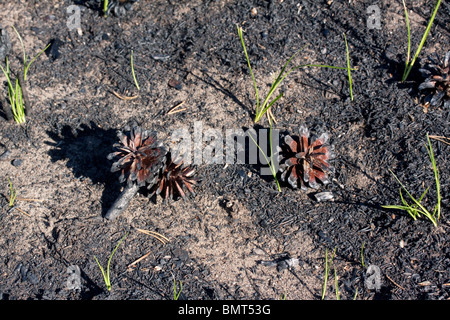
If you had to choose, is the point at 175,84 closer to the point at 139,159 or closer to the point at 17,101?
the point at 139,159

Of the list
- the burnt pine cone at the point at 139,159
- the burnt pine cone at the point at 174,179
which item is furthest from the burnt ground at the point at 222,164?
the burnt pine cone at the point at 139,159

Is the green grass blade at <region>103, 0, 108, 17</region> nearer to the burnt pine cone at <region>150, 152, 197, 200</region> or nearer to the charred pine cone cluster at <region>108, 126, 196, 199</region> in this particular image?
the charred pine cone cluster at <region>108, 126, 196, 199</region>

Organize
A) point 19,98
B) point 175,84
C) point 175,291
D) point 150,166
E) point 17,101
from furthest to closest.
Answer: point 175,84 < point 19,98 < point 17,101 < point 150,166 < point 175,291

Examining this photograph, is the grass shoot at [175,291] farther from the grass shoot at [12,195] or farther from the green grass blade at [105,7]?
the green grass blade at [105,7]

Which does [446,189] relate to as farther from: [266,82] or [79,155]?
[79,155]

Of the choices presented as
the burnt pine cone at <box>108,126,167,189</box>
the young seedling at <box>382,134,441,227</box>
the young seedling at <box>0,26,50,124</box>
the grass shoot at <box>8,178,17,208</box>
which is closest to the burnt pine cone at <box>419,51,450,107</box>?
the young seedling at <box>382,134,441,227</box>

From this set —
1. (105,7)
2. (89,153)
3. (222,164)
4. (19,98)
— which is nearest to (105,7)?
(105,7)

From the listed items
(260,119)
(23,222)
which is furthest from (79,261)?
(260,119)
